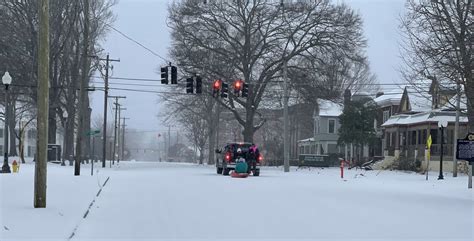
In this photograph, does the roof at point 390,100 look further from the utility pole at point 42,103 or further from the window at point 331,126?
the utility pole at point 42,103

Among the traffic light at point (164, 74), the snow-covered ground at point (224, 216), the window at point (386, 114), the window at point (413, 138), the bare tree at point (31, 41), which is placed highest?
the bare tree at point (31, 41)

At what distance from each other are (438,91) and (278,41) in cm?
3048

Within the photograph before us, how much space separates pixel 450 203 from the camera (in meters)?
19.6

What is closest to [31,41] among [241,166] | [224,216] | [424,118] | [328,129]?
[241,166]

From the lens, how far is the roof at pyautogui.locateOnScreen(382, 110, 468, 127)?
51438 millimetres

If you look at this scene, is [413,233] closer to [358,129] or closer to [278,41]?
[278,41]

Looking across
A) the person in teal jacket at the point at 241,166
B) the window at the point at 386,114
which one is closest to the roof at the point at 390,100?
the window at the point at 386,114

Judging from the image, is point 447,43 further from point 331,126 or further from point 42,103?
point 331,126

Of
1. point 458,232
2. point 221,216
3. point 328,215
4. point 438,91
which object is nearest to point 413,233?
point 458,232

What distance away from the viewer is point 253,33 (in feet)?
177

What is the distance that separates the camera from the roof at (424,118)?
2025 inches

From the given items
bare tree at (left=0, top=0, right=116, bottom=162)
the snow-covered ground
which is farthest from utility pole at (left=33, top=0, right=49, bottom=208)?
bare tree at (left=0, top=0, right=116, bottom=162)

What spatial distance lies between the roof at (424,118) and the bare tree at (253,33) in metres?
8.54

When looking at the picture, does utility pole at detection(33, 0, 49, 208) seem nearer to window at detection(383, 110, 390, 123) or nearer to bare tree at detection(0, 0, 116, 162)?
bare tree at detection(0, 0, 116, 162)
